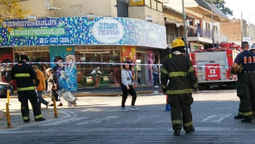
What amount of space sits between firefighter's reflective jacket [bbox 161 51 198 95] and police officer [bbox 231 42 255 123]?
1.88 metres

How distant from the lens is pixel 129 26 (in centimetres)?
2962

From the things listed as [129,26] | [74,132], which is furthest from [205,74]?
[74,132]

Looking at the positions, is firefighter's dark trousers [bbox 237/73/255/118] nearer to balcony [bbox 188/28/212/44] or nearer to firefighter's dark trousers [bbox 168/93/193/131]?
firefighter's dark trousers [bbox 168/93/193/131]

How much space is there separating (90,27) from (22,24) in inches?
175

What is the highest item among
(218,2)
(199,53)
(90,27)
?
(218,2)

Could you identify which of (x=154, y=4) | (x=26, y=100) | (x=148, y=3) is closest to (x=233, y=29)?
(x=154, y=4)

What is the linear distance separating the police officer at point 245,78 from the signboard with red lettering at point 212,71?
1627cm

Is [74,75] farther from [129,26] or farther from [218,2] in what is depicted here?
[218,2]

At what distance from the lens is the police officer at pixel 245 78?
31.1 feet

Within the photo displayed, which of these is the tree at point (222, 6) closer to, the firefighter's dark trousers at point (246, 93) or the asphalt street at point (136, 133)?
the asphalt street at point (136, 133)

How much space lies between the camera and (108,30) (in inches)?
1120

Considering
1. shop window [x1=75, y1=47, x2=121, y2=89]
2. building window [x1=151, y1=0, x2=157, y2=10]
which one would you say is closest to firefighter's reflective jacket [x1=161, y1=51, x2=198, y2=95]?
shop window [x1=75, y1=47, x2=121, y2=89]

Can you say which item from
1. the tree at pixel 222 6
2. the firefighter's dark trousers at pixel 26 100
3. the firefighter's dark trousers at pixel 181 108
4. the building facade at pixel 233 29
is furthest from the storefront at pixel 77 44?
the tree at pixel 222 6

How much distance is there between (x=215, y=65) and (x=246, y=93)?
16603mm
